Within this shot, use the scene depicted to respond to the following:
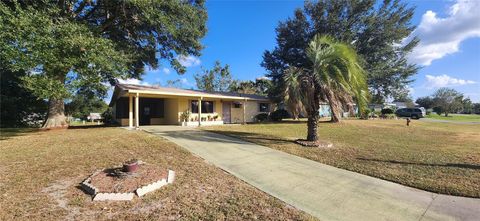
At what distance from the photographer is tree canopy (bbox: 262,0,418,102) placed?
69.9 ft

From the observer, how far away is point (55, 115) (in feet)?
49.5

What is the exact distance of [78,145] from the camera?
346 inches

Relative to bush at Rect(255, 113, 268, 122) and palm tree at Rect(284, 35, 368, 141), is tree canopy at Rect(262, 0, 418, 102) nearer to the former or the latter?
bush at Rect(255, 113, 268, 122)

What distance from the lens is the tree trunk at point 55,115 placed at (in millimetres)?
14781

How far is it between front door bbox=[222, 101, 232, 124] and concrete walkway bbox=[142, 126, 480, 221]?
→ 41.9 ft

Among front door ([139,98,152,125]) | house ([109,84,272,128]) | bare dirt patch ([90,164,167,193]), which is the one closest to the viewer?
bare dirt patch ([90,164,167,193])

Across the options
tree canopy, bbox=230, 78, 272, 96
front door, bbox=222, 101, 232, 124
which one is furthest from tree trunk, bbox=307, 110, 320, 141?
tree canopy, bbox=230, 78, 272, 96

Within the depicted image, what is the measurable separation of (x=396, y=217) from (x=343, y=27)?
67.4 feet

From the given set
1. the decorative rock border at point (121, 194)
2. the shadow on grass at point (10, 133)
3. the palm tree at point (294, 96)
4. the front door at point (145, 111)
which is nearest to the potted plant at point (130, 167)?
the decorative rock border at point (121, 194)

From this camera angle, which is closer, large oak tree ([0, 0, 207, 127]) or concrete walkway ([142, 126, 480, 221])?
concrete walkway ([142, 126, 480, 221])

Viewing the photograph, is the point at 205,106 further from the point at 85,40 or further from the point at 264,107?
the point at 85,40

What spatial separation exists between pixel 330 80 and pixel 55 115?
15.9 meters

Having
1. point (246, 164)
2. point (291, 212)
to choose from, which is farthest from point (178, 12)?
point (291, 212)

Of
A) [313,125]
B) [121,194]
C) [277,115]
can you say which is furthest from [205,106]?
[121,194]
